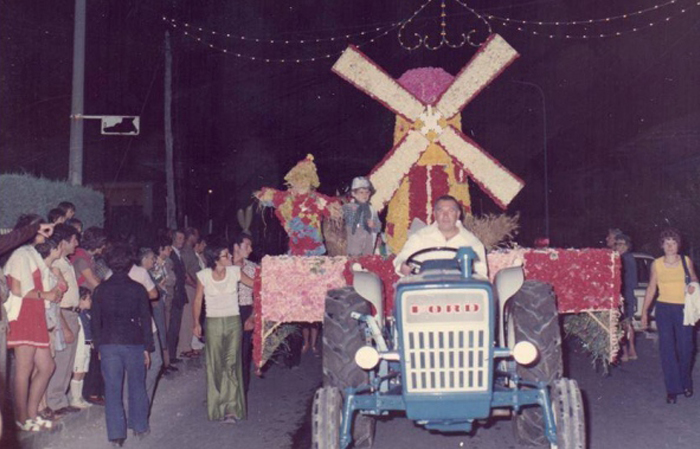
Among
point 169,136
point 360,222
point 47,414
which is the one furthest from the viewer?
point 169,136

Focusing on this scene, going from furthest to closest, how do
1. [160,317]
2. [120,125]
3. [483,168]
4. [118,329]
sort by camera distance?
[120,125], [483,168], [160,317], [118,329]

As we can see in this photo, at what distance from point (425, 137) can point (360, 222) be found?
249cm

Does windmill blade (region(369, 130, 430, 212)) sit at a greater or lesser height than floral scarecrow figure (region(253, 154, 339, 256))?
greater

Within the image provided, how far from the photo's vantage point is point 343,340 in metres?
7.06

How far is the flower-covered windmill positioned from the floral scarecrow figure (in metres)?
1.41

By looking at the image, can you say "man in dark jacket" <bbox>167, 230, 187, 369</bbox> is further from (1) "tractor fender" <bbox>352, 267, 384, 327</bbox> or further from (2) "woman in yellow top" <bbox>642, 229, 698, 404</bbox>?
(2) "woman in yellow top" <bbox>642, 229, 698, 404</bbox>

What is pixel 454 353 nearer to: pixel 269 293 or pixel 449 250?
pixel 449 250

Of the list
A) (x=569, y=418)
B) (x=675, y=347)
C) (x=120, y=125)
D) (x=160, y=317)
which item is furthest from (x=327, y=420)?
(x=120, y=125)

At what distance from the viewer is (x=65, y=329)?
8.81 meters

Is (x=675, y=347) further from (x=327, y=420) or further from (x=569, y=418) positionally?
(x=327, y=420)

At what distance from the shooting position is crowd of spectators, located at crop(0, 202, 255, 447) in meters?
8.12

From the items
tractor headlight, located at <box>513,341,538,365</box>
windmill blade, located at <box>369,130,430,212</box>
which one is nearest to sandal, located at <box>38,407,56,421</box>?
tractor headlight, located at <box>513,341,538,365</box>

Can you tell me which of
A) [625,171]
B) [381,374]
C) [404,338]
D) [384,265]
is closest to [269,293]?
[384,265]

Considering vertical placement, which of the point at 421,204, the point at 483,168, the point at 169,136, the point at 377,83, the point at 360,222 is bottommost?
the point at 360,222
